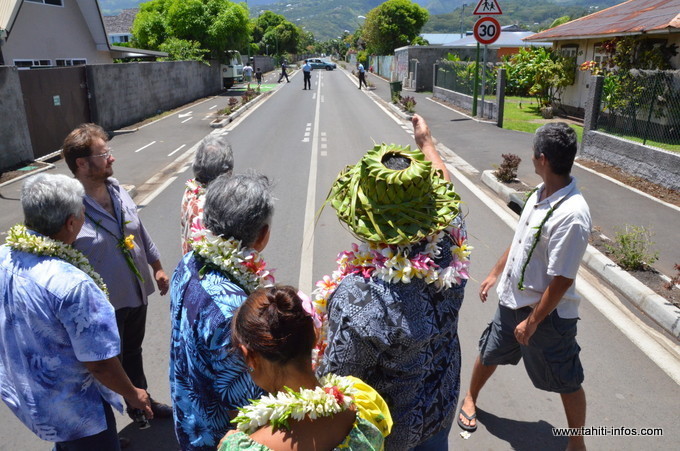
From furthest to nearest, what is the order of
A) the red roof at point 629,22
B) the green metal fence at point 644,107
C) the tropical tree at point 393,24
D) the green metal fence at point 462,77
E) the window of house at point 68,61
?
the tropical tree at point 393,24
the green metal fence at point 462,77
the window of house at point 68,61
the red roof at point 629,22
the green metal fence at point 644,107

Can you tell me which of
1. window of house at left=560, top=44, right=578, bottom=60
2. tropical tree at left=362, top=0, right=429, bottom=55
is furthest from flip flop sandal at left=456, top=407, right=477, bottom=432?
tropical tree at left=362, top=0, right=429, bottom=55

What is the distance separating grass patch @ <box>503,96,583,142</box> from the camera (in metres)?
17.6


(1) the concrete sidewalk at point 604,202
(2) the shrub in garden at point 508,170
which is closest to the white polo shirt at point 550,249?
(1) the concrete sidewalk at point 604,202

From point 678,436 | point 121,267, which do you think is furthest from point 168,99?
point 678,436

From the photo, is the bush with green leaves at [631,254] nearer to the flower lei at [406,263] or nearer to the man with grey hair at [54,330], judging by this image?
the flower lei at [406,263]

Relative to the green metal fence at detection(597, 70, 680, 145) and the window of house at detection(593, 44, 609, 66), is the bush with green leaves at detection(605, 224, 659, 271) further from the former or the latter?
the window of house at detection(593, 44, 609, 66)

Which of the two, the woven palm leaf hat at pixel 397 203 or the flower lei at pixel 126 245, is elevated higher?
the woven palm leaf hat at pixel 397 203

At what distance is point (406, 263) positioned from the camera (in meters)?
2.16

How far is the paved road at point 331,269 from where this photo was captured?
376 cm

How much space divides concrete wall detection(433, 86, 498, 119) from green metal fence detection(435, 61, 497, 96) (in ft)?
0.87

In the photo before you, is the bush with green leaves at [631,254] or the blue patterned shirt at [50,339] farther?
the bush with green leaves at [631,254]

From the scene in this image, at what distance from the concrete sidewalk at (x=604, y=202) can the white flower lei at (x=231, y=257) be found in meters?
4.38

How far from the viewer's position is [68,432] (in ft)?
8.33

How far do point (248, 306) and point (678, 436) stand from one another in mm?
3407
